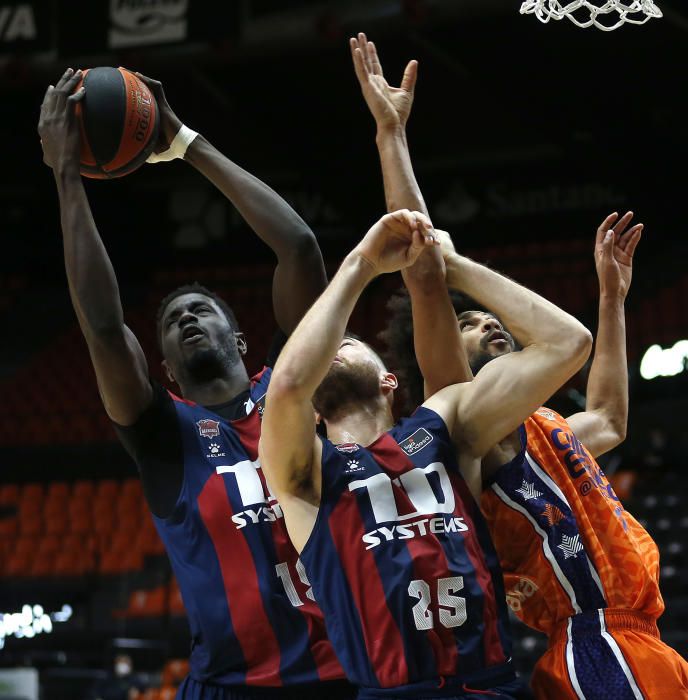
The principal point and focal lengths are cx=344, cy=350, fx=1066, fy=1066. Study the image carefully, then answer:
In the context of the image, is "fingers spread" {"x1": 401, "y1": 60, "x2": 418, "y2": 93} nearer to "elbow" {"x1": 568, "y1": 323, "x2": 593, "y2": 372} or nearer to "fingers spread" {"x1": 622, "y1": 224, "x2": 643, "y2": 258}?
"fingers spread" {"x1": 622, "y1": 224, "x2": 643, "y2": 258}

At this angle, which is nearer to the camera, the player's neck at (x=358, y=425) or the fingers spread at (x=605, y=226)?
the player's neck at (x=358, y=425)

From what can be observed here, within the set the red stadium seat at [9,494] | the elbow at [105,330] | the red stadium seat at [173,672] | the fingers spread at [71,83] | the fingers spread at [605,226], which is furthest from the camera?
the red stadium seat at [9,494]

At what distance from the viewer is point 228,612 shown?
3.07m

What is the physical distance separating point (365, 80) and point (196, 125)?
14365 mm

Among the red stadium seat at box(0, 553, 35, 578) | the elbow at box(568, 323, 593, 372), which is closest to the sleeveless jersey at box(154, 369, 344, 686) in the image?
the elbow at box(568, 323, 593, 372)

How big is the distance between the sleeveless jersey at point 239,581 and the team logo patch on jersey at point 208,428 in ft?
0.13

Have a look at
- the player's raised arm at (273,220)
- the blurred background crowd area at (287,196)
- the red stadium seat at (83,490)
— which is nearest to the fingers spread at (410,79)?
the player's raised arm at (273,220)

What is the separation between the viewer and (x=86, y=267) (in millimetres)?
3090

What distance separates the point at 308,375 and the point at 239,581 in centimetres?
82

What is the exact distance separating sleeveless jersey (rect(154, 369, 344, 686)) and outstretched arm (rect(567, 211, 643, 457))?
46.1 inches

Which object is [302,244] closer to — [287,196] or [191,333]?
[191,333]

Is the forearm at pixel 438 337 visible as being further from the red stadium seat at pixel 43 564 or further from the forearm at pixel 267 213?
the red stadium seat at pixel 43 564

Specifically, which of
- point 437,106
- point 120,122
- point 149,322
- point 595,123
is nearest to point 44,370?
point 149,322

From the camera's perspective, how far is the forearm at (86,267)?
3.06m
